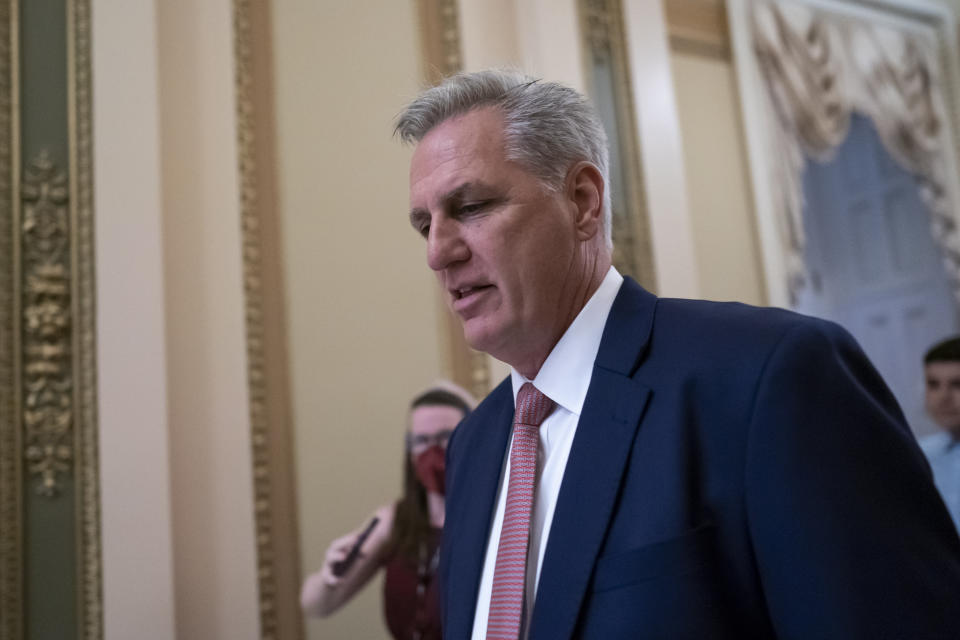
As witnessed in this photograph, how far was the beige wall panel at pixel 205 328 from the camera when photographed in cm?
295

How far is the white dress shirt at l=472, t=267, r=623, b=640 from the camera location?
1302mm

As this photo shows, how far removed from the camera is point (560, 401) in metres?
1.33

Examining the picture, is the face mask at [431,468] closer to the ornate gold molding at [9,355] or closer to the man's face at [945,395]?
the ornate gold molding at [9,355]

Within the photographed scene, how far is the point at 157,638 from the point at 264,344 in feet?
3.35

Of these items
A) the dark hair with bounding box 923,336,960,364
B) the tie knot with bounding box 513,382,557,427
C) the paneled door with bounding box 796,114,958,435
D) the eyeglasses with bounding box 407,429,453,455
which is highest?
the paneled door with bounding box 796,114,958,435

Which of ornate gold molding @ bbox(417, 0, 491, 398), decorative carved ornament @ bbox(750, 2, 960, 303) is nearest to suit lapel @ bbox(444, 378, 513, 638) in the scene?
ornate gold molding @ bbox(417, 0, 491, 398)

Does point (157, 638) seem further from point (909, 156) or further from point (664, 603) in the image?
point (909, 156)

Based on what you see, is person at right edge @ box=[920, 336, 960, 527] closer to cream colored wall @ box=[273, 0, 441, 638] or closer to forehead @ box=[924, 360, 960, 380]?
forehead @ box=[924, 360, 960, 380]

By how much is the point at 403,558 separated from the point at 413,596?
13cm

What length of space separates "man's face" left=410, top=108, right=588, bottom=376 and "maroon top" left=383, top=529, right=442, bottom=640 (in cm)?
182

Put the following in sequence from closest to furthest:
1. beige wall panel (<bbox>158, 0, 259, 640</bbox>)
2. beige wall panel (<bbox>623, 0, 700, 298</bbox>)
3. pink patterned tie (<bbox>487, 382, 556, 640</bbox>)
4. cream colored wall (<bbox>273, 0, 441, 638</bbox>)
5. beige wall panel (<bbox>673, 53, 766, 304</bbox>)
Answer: pink patterned tie (<bbox>487, 382, 556, 640</bbox>), beige wall panel (<bbox>158, 0, 259, 640</bbox>), cream colored wall (<bbox>273, 0, 441, 638</bbox>), beige wall panel (<bbox>623, 0, 700, 298</bbox>), beige wall panel (<bbox>673, 53, 766, 304</bbox>)

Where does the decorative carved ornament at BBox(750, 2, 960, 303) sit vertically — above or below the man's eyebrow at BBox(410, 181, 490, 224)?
above

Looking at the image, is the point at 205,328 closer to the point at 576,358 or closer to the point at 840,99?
the point at 576,358

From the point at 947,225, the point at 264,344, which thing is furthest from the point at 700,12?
the point at 264,344
